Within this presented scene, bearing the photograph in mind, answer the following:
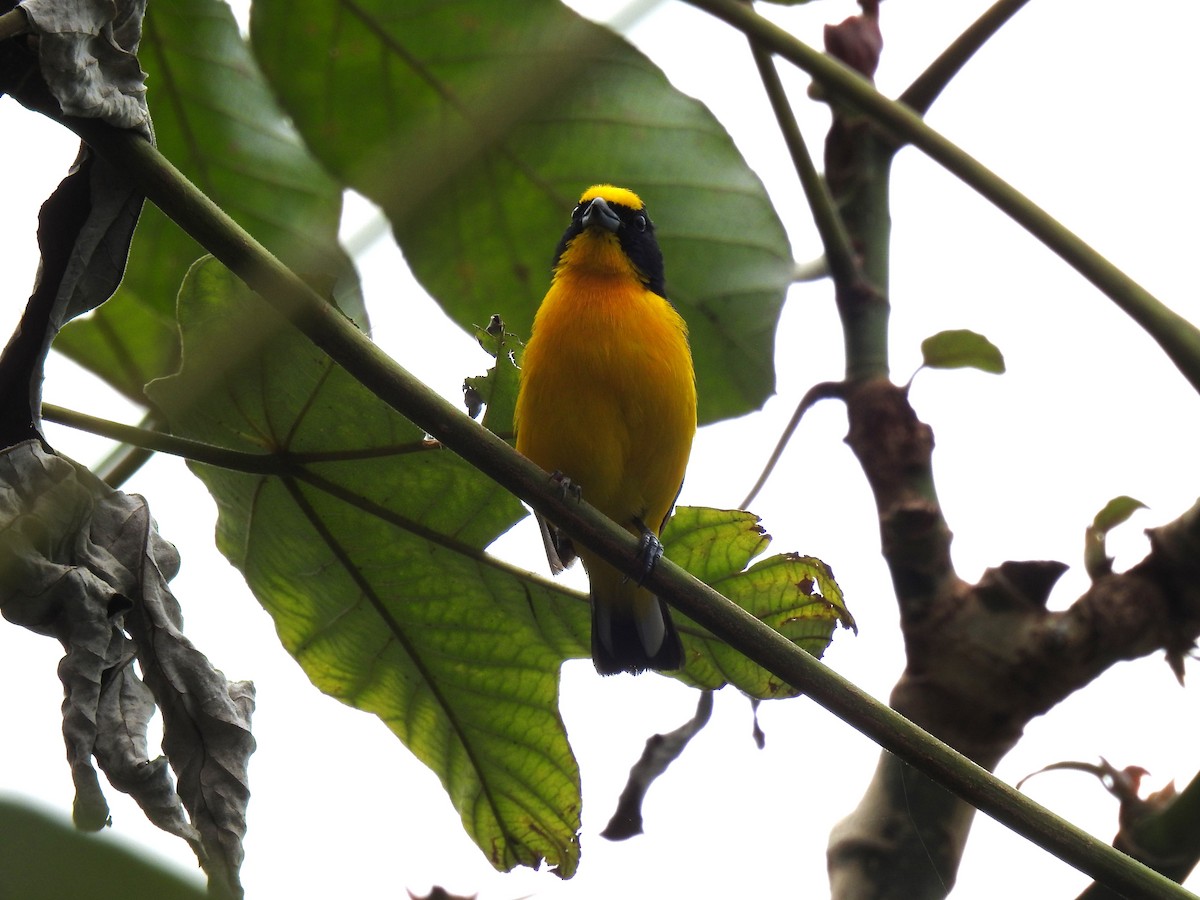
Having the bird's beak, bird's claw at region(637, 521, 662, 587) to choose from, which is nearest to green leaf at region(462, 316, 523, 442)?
bird's claw at region(637, 521, 662, 587)

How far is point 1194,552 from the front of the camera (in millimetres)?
2207

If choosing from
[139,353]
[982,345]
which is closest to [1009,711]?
[982,345]

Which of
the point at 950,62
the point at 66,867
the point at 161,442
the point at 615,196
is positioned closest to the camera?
the point at 66,867

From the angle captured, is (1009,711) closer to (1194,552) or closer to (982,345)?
(1194,552)

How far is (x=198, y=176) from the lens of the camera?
2.58 metres

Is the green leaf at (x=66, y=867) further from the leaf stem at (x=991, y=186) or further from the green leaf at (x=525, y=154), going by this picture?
the green leaf at (x=525, y=154)

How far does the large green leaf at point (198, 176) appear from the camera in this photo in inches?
98.7

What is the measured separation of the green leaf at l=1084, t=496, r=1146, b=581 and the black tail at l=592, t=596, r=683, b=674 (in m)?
0.75

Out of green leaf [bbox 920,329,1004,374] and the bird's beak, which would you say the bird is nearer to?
the bird's beak

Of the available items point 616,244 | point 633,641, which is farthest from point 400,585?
point 616,244

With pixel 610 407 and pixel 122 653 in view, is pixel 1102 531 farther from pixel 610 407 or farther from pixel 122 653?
pixel 122 653

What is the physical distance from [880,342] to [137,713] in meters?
1.64

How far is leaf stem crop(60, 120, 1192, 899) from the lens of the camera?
1.28 metres

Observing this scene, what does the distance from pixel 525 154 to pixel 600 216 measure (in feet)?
2.44
